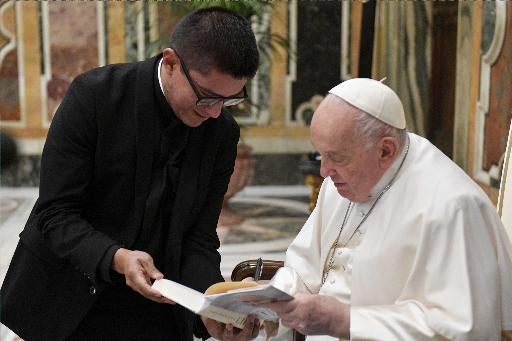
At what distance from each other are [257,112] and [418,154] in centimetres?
622

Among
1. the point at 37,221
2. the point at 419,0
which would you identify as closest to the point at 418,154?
the point at 37,221

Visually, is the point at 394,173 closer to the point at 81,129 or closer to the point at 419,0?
the point at 81,129

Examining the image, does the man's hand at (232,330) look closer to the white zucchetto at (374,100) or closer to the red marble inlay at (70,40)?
the white zucchetto at (374,100)

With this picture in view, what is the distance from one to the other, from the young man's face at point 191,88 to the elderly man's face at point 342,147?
247mm

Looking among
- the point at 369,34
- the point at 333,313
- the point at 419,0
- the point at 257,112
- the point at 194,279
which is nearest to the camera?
the point at 333,313

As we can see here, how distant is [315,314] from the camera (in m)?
2.01

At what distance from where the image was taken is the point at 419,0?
6.84 meters

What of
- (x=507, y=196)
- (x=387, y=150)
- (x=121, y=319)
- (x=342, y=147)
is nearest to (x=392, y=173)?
(x=387, y=150)

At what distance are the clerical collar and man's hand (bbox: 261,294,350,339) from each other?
41 cm

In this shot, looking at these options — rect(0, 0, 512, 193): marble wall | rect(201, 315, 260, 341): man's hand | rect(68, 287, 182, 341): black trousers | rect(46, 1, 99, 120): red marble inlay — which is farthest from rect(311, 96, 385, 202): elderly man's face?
rect(46, 1, 99, 120): red marble inlay

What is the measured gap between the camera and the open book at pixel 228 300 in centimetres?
182

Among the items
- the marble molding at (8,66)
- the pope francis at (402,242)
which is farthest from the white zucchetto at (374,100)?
the marble molding at (8,66)

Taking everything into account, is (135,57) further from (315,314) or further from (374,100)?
(315,314)

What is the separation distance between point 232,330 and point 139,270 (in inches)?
14.0
